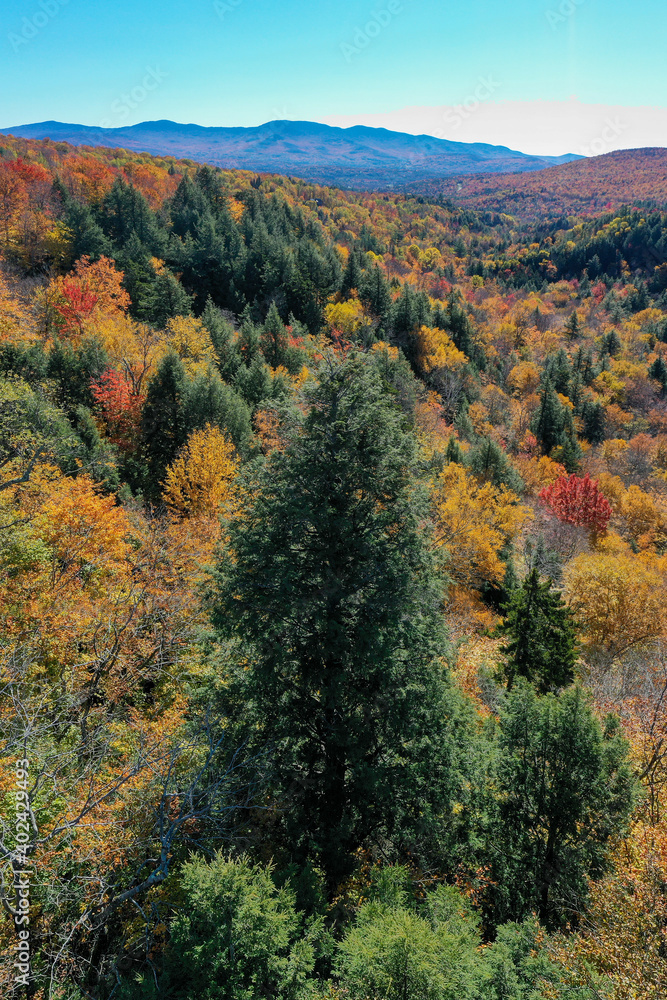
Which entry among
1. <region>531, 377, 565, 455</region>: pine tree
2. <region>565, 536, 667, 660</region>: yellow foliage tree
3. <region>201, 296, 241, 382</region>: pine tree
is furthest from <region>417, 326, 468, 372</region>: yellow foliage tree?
<region>565, 536, 667, 660</region>: yellow foliage tree

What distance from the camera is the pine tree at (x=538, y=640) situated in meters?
21.0

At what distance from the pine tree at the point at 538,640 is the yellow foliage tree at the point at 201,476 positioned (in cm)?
1616

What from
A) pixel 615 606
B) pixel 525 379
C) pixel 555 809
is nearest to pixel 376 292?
pixel 525 379

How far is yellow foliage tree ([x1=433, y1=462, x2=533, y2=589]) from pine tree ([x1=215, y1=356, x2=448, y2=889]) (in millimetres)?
22011

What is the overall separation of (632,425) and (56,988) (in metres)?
83.9

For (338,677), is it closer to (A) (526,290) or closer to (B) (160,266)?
(B) (160,266)

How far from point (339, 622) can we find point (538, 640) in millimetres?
13603

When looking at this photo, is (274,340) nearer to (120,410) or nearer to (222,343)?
(222,343)

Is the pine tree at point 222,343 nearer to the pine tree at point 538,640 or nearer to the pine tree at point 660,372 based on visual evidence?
the pine tree at point 538,640

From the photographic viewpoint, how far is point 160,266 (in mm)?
60562

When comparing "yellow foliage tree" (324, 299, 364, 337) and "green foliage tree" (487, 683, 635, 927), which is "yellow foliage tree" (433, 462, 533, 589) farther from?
"yellow foliage tree" (324, 299, 364, 337)

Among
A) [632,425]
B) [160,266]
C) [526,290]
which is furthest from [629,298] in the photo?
[160,266]

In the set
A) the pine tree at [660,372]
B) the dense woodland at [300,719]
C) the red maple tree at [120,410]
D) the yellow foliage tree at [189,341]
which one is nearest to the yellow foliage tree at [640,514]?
the dense woodland at [300,719]

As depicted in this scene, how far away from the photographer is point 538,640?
834 inches
